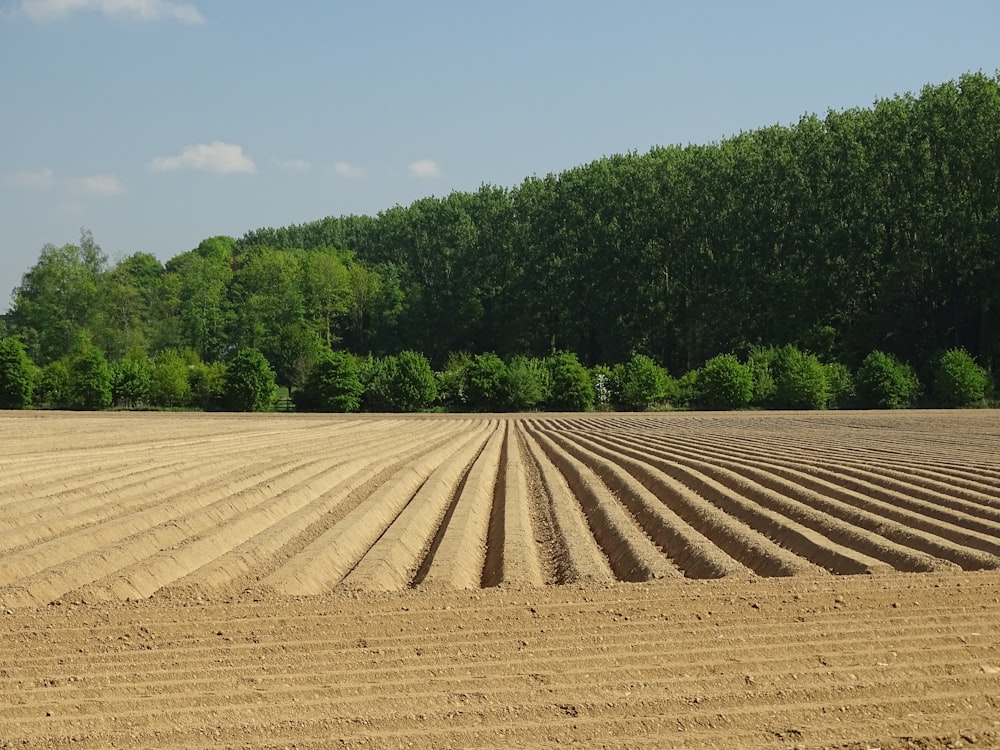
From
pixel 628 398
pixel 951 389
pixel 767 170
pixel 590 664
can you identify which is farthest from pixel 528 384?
pixel 590 664

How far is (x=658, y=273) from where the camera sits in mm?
74000

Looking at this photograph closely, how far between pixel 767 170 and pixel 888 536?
62657mm

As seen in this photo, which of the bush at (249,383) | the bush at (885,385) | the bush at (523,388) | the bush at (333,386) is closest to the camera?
the bush at (885,385)

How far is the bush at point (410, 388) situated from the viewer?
2170 inches

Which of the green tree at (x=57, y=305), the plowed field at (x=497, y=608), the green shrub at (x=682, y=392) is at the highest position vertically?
the green tree at (x=57, y=305)

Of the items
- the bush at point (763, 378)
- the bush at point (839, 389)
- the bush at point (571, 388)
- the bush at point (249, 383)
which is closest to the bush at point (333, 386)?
the bush at point (249, 383)

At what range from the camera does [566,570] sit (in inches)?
404

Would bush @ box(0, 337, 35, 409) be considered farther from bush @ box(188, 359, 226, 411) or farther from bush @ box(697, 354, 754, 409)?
bush @ box(697, 354, 754, 409)

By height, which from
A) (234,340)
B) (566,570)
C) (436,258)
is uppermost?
(436,258)

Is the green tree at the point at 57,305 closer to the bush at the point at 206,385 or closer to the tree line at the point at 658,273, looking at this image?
the tree line at the point at 658,273

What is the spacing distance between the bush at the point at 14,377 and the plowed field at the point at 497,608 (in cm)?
4267

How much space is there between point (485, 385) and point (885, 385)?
2095cm

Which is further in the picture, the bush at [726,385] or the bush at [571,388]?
the bush at [571,388]

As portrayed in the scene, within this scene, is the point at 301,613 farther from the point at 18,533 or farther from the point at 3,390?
the point at 3,390
